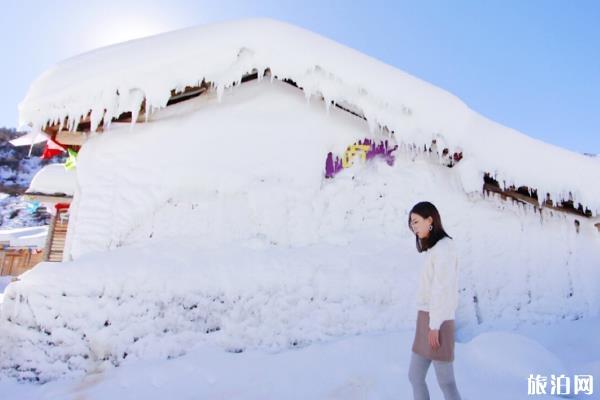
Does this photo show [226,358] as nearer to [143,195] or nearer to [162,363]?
[162,363]

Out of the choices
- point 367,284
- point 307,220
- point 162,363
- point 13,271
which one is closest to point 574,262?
point 367,284

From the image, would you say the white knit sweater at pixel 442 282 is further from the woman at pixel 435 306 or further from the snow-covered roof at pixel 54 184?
the snow-covered roof at pixel 54 184

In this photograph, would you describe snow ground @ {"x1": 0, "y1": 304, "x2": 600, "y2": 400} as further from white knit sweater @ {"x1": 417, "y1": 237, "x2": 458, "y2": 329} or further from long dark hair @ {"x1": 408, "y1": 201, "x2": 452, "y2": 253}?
long dark hair @ {"x1": 408, "y1": 201, "x2": 452, "y2": 253}

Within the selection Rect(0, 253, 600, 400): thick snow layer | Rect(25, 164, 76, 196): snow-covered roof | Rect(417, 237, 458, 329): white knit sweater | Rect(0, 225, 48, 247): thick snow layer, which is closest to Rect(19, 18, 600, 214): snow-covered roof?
Rect(0, 253, 600, 400): thick snow layer

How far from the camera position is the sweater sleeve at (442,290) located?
1944 mm

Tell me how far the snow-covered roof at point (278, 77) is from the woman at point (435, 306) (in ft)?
6.91

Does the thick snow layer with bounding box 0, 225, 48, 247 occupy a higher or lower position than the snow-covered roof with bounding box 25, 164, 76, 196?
lower

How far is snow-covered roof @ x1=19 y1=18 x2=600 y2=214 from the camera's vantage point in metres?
3.59

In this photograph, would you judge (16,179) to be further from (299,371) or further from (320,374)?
(320,374)

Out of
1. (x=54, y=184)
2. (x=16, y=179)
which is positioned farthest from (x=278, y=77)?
(x=16, y=179)

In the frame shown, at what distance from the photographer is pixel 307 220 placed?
12.4 ft

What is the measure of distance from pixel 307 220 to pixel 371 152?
46.2 inches

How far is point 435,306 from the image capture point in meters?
1.96

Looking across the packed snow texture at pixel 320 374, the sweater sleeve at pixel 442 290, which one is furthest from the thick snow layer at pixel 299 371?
the sweater sleeve at pixel 442 290
